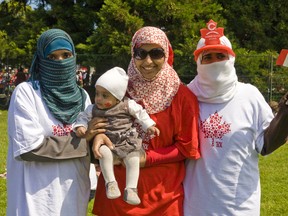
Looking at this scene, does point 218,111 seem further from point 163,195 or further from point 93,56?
point 93,56

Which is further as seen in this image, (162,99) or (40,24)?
(40,24)

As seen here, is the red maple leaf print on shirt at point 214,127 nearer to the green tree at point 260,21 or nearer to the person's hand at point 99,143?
the person's hand at point 99,143

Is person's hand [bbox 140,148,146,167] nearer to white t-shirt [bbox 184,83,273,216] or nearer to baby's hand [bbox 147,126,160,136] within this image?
baby's hand [bbox 147,126,160,136]

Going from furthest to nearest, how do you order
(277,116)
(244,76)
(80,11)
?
1. (80,11)
2. (244,76)
3. (277,116)

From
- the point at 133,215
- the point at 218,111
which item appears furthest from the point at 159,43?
the point at 133,215

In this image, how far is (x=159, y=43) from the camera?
3051 mm

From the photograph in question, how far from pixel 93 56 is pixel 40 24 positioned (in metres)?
2.99

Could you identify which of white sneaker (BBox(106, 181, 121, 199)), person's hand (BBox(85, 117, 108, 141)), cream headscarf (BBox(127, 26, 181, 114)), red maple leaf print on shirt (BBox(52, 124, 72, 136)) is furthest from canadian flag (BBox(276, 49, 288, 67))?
red maple leaf print on shirt (BBox(52, 124, 72, 136))

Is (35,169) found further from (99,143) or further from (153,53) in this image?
(153,53)

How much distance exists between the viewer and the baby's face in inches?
119

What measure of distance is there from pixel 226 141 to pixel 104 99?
0.80 m

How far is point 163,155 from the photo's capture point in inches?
120

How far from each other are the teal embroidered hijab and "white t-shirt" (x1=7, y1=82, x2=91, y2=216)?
0.17ft

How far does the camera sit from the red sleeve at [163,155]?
3045 millimetres
